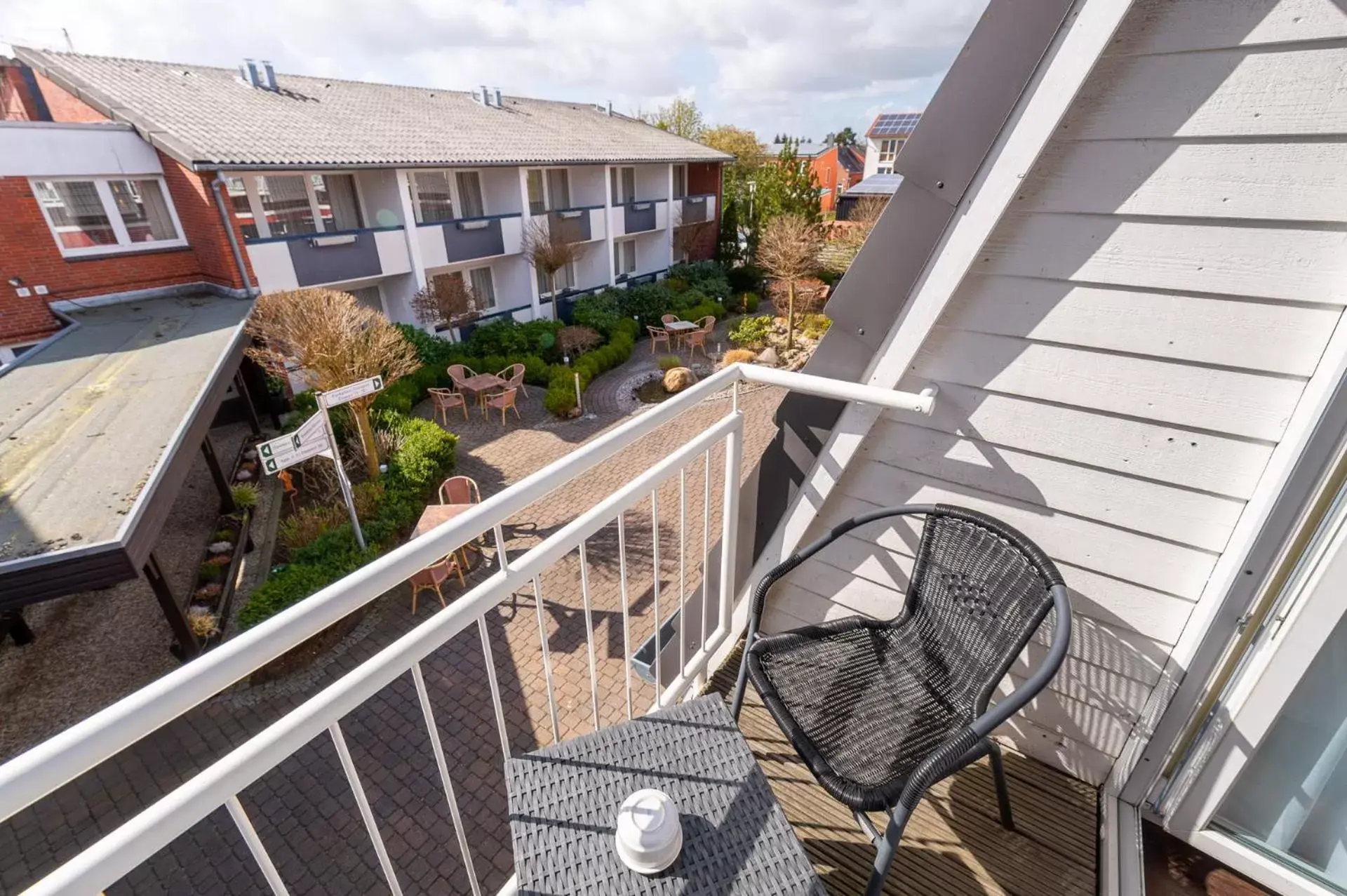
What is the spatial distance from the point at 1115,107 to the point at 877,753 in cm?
192

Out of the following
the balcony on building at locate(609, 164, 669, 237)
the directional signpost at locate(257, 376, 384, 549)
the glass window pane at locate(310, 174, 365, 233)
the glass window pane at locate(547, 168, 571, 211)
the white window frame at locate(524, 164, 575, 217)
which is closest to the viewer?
the directional signpost at locate(257, 376, 384, 549)

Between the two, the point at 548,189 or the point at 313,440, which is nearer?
the point at 313,440

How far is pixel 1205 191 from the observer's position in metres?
1.47

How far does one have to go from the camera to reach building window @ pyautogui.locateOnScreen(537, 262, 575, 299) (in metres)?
16.9

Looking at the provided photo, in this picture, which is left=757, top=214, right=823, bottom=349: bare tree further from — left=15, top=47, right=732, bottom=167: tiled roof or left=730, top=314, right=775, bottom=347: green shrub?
left=15, top=47, right=732, bottom=167: tiled roof

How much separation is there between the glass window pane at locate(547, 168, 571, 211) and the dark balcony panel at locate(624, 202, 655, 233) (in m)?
1.92

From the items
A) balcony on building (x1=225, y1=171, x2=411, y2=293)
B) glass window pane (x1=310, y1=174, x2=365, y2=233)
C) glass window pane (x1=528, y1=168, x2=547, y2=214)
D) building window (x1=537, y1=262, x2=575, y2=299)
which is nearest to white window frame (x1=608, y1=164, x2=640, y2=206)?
glass window pane (x1=528, y1=168, x2=547, y2=214)

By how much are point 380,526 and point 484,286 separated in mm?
10575

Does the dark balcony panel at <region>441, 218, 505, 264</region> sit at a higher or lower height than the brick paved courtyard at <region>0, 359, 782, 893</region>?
higher

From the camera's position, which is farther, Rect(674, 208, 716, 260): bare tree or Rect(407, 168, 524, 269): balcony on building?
Rect(674, 208, 716, 260): bare tree

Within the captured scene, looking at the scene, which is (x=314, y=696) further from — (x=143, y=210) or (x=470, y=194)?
(x=470, y=194)

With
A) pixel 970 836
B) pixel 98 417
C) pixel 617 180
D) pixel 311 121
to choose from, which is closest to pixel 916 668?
pixel 970 836

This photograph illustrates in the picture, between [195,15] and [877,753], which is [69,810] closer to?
[877,753]

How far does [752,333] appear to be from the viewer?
52.2ft
